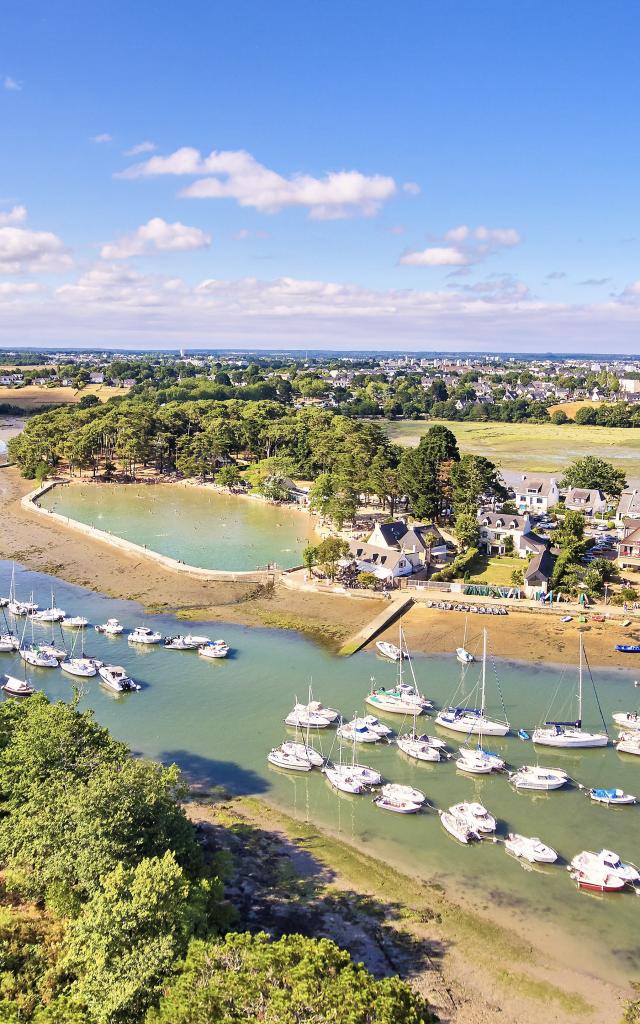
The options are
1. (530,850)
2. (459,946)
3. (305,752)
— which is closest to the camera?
(459,946)

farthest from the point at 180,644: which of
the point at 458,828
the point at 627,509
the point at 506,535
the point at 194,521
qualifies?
the point at 627,509

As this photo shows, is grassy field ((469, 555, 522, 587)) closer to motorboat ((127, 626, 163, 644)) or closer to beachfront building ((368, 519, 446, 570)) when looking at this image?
beachfront building ((368, 519, 446, 570))

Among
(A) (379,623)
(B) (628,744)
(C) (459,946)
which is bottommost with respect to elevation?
(C) (459,946)

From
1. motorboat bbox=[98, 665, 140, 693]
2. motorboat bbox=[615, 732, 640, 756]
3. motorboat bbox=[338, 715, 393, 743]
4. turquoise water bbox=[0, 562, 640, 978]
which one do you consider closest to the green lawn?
turquoise water bbox=[0, 562, 640, 978]

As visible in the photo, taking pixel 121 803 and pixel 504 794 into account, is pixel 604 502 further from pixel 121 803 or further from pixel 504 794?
pixel 121 803

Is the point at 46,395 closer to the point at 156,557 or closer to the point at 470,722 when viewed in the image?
the point at 156,557
